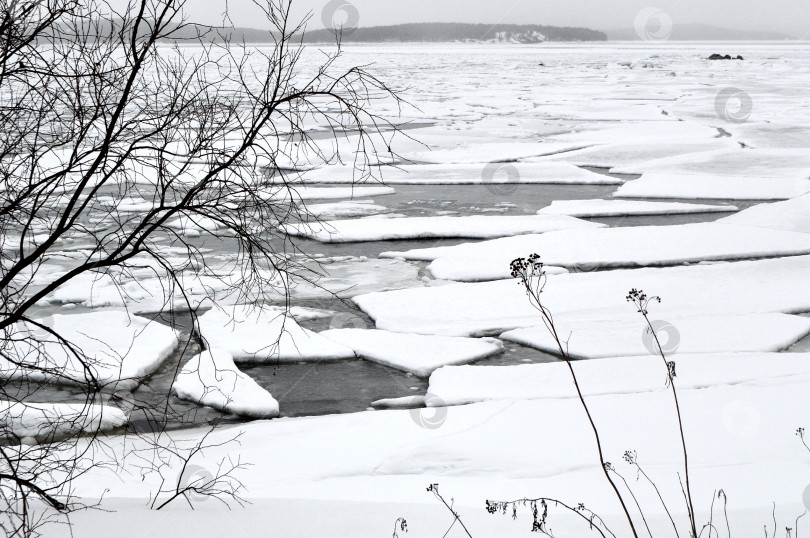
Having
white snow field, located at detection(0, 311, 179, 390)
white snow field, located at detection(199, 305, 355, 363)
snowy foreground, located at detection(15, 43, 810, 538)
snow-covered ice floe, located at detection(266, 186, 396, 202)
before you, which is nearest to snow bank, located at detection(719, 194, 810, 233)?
snowy foreground, located at detection(15, 43, 810, 538)

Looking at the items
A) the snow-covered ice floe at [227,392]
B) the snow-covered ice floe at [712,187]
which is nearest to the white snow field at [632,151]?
the snow-covered ice floe at [712,187]

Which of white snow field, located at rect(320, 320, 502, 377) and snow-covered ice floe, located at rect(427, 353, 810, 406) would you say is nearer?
snow-covered ice floe, located at rect(427, 353, 810, 406)

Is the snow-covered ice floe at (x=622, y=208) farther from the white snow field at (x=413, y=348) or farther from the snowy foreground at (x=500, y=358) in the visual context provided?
the white snow field at (x=413, y=348)

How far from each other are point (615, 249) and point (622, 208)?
79.1 inches

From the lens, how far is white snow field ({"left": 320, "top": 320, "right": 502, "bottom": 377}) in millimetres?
4645

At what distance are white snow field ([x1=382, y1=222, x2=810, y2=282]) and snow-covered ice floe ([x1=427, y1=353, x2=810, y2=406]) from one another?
6.60 ft

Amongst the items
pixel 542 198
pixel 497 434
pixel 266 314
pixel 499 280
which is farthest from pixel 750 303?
pixel 542 198

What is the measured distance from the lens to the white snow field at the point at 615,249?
22.2ft

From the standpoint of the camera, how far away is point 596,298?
5.79 meters

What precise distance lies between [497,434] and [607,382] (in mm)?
931

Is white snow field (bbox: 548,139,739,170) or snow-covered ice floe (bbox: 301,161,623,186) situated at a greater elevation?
white snow field (bbox: 548,139,739,170)

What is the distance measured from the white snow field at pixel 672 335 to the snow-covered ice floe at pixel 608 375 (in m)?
0.15

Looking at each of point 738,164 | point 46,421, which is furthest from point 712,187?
point 46,421

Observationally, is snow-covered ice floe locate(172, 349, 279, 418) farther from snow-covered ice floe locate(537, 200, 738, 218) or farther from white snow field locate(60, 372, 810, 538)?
snow-covered ice floe locate(537, 200, 738, 218)
